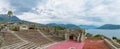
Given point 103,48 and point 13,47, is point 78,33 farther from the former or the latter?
point 13,47

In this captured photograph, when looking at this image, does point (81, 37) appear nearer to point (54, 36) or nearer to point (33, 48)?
point (54, 36)

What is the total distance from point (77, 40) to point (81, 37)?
1.08 meters

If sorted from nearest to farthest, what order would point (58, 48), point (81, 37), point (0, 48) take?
1. point (0, 48)
2. point (58, 48)
3. point (81, 37)

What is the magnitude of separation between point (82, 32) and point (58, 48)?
13.3 m

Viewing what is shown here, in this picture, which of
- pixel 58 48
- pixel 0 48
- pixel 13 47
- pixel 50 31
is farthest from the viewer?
pixel 50 31

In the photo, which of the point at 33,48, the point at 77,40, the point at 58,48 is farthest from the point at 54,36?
the point at 33,48

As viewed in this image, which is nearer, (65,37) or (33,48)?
(33,48)

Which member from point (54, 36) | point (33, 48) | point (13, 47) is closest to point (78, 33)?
point (54, 36)

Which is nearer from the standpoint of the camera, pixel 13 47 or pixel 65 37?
pixel 13 47

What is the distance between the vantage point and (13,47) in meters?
22.0

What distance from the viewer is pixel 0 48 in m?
19.8

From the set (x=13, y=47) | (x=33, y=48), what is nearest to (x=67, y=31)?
(x=33, y=48)

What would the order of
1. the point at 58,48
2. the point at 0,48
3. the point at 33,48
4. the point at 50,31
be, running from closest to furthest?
1. the point at 0,48
2. the point at 33,48
3. the point at 58,48
4. the point at 50,31

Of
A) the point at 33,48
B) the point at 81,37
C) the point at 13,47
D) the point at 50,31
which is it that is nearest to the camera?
the point at 13,47
